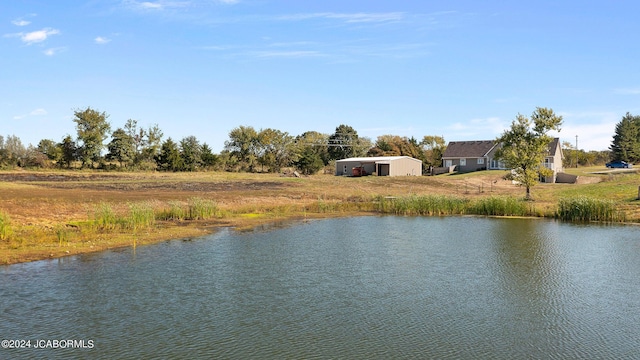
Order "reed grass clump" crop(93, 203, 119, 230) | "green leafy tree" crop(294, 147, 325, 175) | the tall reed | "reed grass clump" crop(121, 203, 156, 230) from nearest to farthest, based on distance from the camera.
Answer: "reed grass clump" crop(93, 203, 119, 230) < "reed grass clump" crop(121, 203, 156, 230) < the tall reed < "green leafy tree" crop(294, 147, 325, 175)

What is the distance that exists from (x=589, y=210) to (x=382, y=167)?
42461 millimetres

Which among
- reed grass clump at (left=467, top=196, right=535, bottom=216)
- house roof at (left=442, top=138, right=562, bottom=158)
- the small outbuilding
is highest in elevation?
house roof at (left=442, top=138, right=562, bottom=158)

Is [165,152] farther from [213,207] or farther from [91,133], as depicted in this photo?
[213,207]

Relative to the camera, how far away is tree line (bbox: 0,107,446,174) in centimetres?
7562

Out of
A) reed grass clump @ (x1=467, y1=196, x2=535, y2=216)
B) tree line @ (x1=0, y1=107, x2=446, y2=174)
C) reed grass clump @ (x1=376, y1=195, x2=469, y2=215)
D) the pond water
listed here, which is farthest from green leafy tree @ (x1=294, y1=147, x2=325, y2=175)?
the pond water

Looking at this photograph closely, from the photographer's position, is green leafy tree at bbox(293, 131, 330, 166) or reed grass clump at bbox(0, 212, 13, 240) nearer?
reed grass clump at bbox(0, 212, 13, 240)

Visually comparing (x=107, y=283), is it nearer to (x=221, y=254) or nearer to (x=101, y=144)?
(x=221, y=254)

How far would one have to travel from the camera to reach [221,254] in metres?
21.5

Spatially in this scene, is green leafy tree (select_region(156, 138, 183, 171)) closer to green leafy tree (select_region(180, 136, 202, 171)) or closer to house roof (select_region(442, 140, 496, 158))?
green leafy tree (select_region(180, 136, 202, 171))

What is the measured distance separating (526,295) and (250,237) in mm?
14927

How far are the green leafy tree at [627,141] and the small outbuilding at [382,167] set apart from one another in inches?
1570

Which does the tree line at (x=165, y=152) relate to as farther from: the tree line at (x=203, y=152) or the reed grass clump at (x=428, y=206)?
the reed grass clump at (x=428, y=206)

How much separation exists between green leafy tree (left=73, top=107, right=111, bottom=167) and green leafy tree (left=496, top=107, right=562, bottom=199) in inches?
2350

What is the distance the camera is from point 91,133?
75.5 meters
